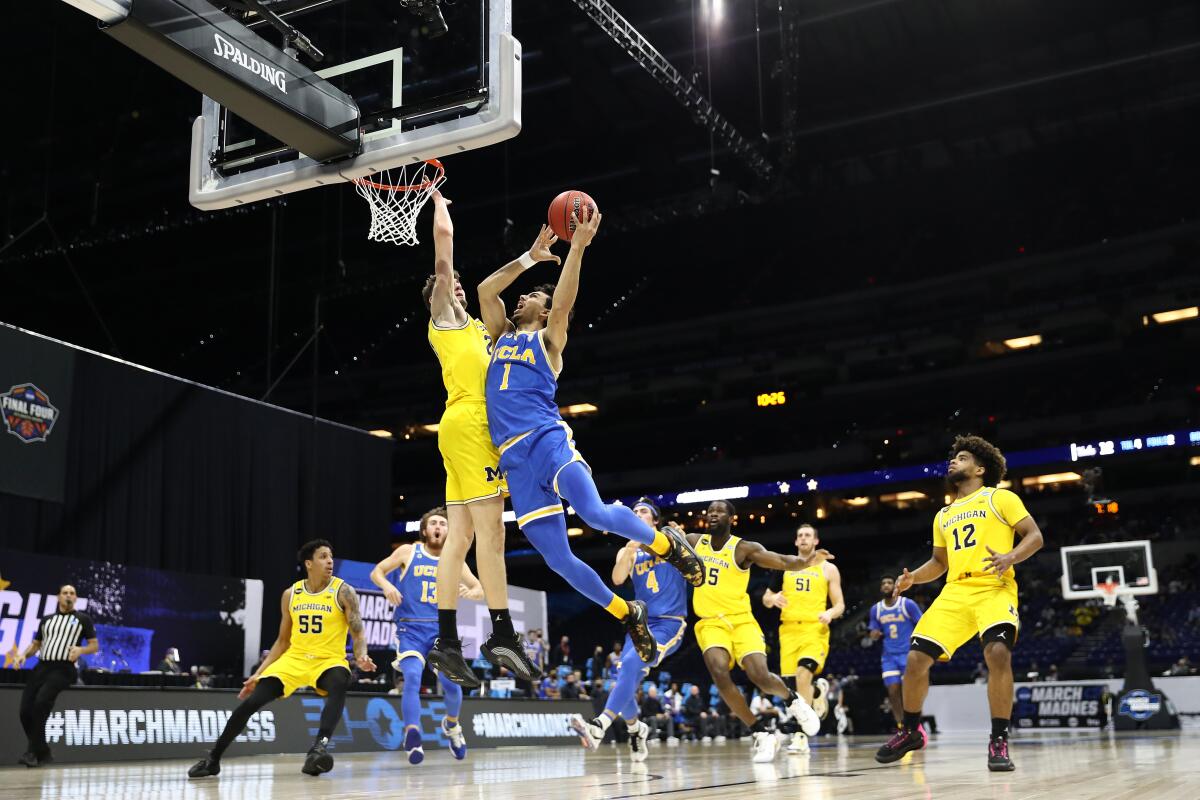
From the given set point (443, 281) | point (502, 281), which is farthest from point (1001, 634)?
point (443, 281)

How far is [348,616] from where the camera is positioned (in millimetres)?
8453

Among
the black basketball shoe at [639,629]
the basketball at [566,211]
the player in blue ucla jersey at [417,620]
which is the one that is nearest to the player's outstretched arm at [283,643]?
the player in blue ucla jersey at [417,620]

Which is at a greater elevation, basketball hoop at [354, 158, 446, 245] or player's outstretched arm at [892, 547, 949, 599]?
basketball hoop at [354, 158, 446, 245]

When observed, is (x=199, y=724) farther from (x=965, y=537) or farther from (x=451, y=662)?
(x=965, y=537)

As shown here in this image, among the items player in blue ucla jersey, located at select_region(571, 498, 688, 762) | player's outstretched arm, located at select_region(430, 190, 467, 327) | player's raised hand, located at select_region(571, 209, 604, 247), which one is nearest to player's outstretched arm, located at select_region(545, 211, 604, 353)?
player's raised hand, located at select_region(571, 209, 604, 247)

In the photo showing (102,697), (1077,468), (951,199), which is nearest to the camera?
Answer: (102,697)

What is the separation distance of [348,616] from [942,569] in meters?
4.27

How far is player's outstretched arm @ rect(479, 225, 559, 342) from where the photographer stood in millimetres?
5934

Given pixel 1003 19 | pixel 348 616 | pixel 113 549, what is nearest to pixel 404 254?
pixel 113 549

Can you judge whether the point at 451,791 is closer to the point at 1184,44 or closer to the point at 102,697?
the point at 102,697

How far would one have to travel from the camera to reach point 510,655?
19.3 ft

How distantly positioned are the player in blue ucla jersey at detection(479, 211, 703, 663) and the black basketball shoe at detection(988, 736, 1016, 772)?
2.20 metres

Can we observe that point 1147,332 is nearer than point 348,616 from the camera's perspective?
No

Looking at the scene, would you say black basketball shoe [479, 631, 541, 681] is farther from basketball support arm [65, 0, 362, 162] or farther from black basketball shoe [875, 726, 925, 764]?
basketball support arm [65, 0, 362, 162]
